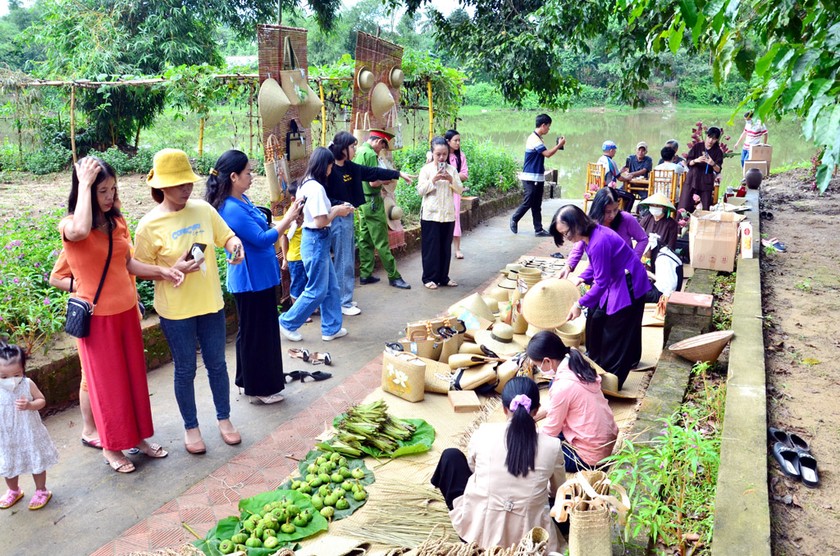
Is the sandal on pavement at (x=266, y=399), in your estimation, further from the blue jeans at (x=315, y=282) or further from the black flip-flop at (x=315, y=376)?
the blue jeans at (x=315, y=282)

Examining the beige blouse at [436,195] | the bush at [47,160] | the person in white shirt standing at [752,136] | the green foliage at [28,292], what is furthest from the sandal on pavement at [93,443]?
the person in white shirt standing at [752,136]

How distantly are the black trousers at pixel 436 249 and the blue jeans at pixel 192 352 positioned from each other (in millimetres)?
3529

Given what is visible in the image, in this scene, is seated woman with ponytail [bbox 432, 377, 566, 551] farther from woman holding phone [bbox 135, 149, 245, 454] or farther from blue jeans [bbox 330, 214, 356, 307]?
blue jeans [bbox 330, 214, 356, 307]

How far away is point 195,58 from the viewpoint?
16.5 m

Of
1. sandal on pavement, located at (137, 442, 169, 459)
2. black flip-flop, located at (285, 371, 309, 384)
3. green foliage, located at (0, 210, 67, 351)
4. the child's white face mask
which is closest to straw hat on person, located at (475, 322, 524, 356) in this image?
black flip-flop, located at (285, 371, 309, 384)

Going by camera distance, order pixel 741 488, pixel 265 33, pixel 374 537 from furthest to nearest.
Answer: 1. pixel 265 33
2. pixel 374 537
3. pixel 741 488

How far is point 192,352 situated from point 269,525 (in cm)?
122

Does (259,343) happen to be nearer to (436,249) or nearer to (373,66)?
(436,249)

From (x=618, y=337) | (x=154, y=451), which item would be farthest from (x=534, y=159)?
(x=154, y=451)

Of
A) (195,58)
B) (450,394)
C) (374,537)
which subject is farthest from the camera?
(195,58)

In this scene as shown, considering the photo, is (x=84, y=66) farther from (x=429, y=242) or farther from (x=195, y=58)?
(x=429, y=242)

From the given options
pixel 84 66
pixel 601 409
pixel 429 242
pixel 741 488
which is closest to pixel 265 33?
pixel 429 242

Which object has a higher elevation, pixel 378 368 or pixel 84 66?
pixel 84 66

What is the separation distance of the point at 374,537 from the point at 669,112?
36293mm
